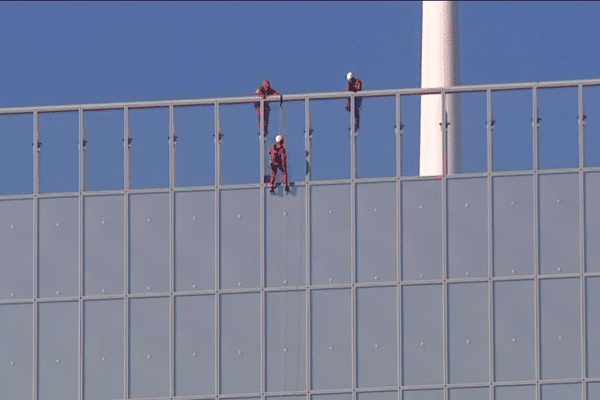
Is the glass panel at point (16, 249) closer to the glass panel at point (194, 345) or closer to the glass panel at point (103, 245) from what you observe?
the glass panel at point (103, 245)

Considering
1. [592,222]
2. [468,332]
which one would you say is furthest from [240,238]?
[592,222]

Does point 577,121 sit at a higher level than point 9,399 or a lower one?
higher

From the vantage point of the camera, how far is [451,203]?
46.0 meters

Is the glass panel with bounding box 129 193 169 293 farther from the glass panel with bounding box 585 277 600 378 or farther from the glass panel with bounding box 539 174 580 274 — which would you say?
the glass panel with bounding box 585 277 600 378

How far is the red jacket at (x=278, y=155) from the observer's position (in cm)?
4606

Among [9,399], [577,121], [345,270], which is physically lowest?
[9,399]

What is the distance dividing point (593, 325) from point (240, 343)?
10.7 m

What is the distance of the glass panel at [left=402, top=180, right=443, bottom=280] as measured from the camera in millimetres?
45688

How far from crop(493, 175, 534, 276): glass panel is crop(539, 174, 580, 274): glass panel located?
0.40m

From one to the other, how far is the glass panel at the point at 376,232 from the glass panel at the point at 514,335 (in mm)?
3486

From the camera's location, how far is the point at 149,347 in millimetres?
45938

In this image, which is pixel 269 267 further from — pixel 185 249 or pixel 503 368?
pixel 503 368

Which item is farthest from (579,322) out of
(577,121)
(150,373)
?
(150,373)

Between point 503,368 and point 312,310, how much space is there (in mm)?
6028
